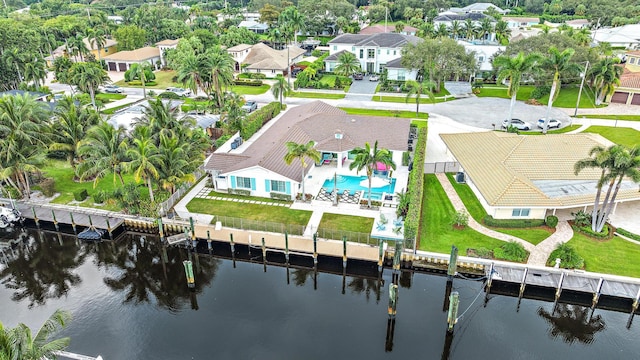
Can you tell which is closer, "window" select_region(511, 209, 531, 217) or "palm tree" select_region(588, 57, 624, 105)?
"window" select_region(511, 209, 531, 217)

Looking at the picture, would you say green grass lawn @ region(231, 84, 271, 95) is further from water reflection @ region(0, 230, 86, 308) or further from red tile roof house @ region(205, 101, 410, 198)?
water reflection @ region(0, 230, 86, 308)

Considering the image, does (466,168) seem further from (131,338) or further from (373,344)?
(131,338)

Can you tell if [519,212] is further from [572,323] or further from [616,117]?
[616,117]

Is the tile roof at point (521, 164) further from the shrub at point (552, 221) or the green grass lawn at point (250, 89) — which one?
the green grass lawn at point (250, 89)

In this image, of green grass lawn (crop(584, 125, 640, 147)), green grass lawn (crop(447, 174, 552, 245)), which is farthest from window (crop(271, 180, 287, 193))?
green grass lawn (crop(584, 125, 640, 147))

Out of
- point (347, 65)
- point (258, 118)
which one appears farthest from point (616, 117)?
point (258, 118)

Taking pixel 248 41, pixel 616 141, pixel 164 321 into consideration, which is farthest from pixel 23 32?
pixel 616 141

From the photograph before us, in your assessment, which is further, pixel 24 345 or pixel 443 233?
pixel 443 233
